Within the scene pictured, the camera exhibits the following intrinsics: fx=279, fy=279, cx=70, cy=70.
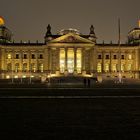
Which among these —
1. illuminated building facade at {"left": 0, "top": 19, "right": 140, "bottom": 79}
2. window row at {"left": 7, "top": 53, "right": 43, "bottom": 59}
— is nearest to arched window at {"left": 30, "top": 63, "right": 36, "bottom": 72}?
illuminated building facade at {"left": 0, "top": 19, "right": 140, "bottom": 79}

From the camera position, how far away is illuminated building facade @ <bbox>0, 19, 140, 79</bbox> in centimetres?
11538

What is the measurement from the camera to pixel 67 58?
117m

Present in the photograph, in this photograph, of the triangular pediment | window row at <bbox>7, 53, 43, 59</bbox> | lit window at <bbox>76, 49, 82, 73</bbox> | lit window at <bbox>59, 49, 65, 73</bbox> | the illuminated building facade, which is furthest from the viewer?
window row at <bbox>7, 53, 43, 59</bbox>

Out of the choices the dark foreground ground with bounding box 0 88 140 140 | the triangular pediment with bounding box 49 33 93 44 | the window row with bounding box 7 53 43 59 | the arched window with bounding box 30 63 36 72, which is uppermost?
the triangular pediment with bounding box 49 33 93 44

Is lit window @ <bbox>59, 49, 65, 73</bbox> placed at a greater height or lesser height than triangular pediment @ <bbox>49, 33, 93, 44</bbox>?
lesser

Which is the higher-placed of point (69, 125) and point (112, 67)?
point (112, 67)

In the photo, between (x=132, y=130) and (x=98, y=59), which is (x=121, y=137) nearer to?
(x=132, y=130)

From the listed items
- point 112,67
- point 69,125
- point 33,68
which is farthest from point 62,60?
point 69,125

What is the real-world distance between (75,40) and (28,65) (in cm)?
2328

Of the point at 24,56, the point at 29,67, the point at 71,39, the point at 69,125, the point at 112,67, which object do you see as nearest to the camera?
the point at 69,125

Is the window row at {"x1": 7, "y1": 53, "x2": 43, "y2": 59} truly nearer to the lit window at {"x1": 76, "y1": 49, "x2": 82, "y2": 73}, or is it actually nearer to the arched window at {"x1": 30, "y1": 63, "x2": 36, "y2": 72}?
the arched window at {"x1": 30, "y1": 63, "x2": 36, "y2": 72}

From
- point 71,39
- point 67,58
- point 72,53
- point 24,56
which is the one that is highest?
point 71,39

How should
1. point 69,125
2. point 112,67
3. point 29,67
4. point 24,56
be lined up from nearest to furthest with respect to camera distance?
point 69,125
point 29,67
point 24,56
point 112,67

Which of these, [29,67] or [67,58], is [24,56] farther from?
[67,58]
